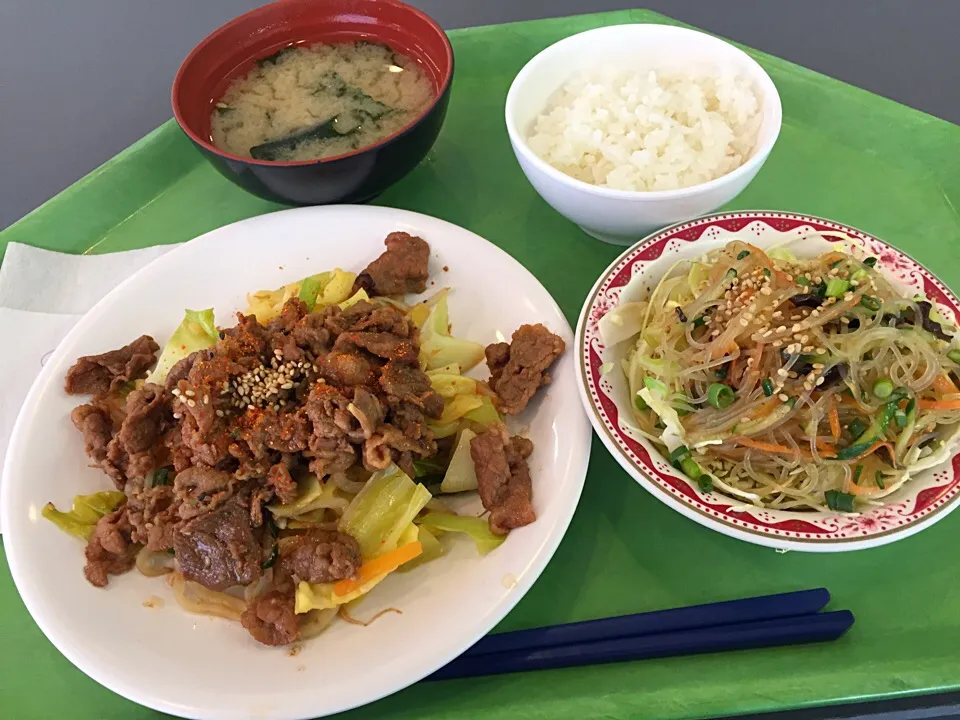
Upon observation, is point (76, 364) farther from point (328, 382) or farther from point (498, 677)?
point (498, 677)

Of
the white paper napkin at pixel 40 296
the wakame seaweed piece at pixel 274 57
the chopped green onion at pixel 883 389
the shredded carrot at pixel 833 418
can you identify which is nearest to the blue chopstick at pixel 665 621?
the shredded carrot at pixel 833 418

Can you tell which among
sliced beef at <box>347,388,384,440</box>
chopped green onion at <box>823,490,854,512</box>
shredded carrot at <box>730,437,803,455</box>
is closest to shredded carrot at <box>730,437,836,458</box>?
shredded carrot at <box>730,437,803,455</box>

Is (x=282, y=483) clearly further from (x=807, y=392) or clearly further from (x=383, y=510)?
(x=807, y=392)

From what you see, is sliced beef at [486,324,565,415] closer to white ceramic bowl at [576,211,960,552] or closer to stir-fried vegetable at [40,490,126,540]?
white ceramic bowl at [576,211,960,552]

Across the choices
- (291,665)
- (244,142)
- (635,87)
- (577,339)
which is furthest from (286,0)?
(291,665)

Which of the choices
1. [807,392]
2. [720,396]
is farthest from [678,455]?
[807,392]

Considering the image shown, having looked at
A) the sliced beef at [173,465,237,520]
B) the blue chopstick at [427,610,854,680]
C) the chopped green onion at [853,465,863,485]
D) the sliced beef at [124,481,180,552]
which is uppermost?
the sliced beef at [173,465,237,520]

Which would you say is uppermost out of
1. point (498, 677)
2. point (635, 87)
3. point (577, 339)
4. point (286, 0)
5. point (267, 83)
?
point (286, 0)
